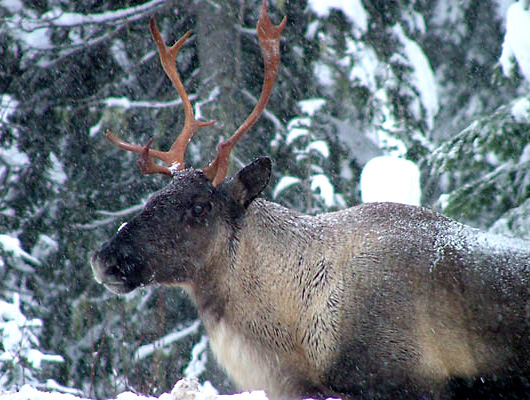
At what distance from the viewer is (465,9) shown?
40.7ft

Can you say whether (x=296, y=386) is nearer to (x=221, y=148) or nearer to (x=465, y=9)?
(x=221, y=148)

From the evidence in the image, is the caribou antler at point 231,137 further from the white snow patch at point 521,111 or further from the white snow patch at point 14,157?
the white snow patch at point 14,157

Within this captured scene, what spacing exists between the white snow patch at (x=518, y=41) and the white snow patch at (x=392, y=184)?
1.29 m

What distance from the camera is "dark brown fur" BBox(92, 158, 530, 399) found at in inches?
148

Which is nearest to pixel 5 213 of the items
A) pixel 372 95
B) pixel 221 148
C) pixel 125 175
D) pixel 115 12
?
pixel 125 175

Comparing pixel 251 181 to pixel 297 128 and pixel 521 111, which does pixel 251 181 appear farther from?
pixel 297 128

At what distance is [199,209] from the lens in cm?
431

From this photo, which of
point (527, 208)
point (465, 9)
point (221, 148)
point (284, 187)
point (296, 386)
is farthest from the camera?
point (465, 9)

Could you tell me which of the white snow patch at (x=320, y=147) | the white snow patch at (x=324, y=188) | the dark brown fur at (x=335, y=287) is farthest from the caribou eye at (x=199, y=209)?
the white snow patch at (x=320, y=147)

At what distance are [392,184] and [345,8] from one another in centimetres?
257

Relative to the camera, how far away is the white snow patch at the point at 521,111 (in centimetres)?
639

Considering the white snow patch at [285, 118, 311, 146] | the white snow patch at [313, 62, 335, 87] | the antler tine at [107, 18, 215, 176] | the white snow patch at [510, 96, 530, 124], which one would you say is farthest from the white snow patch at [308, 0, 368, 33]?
the antler tine at [107, 18, 215, 176]

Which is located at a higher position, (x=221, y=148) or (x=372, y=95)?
(x=221, y=148)

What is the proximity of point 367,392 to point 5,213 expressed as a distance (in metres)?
6.90
